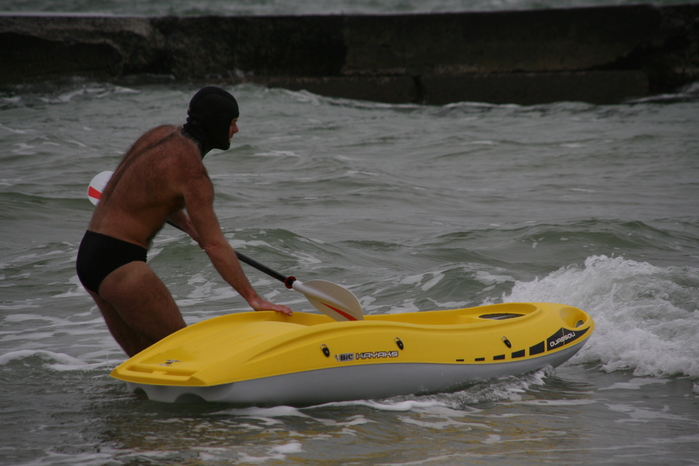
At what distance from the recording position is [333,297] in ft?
13.0

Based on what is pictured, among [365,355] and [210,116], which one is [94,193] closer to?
[210,116]

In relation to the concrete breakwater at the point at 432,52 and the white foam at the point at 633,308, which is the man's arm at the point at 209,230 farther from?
the concrete breakwater at the point at 432,52

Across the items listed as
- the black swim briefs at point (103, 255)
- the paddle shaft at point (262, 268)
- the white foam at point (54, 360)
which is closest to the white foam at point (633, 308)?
the paddle shaft at point (262, 268)

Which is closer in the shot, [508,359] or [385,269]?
[508,359]

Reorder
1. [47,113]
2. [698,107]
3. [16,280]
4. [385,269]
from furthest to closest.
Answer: [698,107], [47,113], [385,269], [16,280]

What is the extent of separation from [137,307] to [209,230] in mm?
506

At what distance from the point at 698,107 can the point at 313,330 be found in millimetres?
13907

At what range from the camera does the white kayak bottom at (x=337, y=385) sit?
3.34 metres

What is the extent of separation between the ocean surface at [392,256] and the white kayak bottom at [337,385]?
0.21 feet

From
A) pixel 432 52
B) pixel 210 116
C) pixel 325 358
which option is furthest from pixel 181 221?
pixel 432 52

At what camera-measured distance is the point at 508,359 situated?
155 inches

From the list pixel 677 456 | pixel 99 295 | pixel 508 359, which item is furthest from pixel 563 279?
pixel 99 295

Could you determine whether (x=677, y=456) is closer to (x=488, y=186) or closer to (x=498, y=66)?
(x=488, y=186)

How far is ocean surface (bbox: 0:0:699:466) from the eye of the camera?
3.21 m
